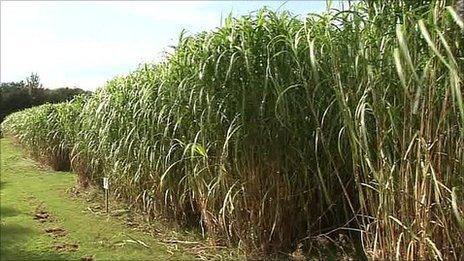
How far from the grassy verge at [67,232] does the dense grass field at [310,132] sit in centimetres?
31

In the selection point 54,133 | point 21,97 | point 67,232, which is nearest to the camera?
point 67,232

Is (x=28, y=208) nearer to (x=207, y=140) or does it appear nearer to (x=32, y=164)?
(x=207, y=140)

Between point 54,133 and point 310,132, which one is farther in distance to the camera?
point 54,133

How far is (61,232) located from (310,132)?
7.95 feet

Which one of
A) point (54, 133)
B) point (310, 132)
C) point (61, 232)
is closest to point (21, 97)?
point (54, 133)

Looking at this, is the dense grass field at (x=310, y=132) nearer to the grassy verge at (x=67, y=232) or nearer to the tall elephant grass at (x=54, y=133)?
the grassy verge at (x=67, y=232)

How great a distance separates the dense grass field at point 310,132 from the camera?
199 cm

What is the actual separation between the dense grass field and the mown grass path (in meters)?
0.37

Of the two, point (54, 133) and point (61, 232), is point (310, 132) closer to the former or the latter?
point (61, 232)

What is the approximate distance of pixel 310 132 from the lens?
2.89 metres

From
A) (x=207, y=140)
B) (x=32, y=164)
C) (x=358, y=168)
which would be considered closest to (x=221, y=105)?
(x=207, y=140)

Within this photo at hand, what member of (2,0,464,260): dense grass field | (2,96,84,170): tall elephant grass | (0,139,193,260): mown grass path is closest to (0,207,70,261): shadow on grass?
(0,139,193,260): mown grass path

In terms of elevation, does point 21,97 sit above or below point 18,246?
above

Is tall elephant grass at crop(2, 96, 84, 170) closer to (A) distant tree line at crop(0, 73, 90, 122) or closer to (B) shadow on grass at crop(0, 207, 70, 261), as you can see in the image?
(B) shadow on grass at crop(0, 207, 70, 261)
